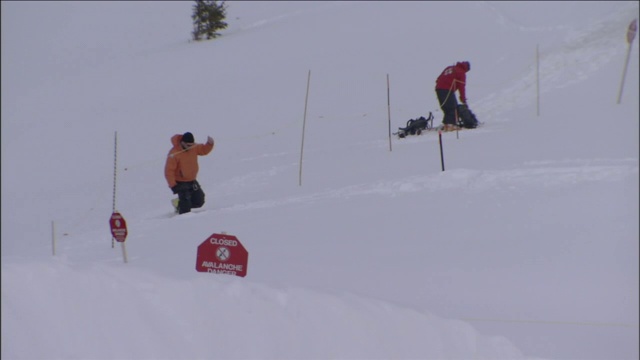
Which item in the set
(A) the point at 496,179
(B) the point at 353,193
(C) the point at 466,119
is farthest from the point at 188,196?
(C) the point at 466,119

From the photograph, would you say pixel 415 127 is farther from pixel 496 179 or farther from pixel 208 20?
pixel 208 20

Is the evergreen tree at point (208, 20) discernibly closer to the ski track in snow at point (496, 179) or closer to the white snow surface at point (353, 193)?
the white snow surface at point (353, 193)

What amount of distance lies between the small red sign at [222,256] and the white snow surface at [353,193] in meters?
0.12

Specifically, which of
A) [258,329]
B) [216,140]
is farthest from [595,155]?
[216,140]

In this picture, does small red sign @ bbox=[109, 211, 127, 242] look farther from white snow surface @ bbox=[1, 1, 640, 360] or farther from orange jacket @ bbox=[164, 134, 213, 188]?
orange jacket @ bbox=[164, 134, 213, 188]

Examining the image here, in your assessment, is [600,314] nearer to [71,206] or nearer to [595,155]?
[595,155]

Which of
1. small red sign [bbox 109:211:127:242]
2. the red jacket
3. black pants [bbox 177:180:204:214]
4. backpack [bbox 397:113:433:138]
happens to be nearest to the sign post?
small red sign [bbox 109:211:127:242]

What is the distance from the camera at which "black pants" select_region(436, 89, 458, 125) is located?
877 centimetres

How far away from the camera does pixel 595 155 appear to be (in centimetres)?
571

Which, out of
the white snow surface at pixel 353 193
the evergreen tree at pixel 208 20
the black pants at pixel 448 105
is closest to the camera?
the white snow surface at pixel 353 193

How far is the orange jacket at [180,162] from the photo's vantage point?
6.54 meters

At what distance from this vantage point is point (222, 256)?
3500 mm

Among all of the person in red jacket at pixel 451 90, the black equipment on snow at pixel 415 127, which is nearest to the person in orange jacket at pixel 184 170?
the black equipment on snow at pixel 415 127

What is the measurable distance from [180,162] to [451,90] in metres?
3.72
